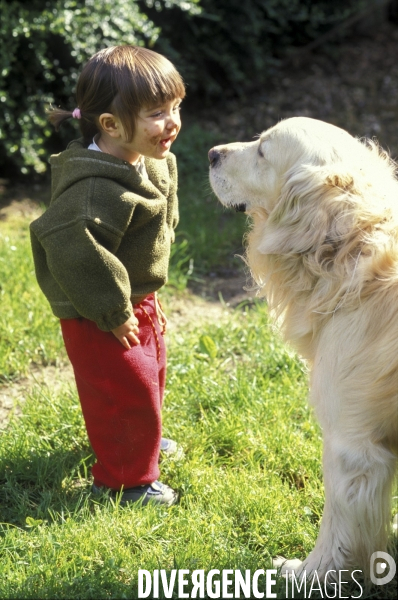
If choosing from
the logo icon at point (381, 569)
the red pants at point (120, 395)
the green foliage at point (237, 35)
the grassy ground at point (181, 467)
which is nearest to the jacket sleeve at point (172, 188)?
the red pants at point (120, 395)

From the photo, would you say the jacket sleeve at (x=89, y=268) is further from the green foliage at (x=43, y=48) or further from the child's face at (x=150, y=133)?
the green foliage at (x=43, y=48)

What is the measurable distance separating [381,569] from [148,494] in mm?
945

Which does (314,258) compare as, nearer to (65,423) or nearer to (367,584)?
(367,584)

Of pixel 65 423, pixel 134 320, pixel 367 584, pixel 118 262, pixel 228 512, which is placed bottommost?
pixel 65 423

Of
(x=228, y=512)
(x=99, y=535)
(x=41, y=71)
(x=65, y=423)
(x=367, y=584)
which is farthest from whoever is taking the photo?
(x=41, y=71)

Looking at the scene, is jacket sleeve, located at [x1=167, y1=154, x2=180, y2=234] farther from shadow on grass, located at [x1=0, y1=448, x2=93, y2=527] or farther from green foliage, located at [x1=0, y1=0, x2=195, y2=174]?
green foliage, located at [x1=0, y1=0, x2=195, y2=174]

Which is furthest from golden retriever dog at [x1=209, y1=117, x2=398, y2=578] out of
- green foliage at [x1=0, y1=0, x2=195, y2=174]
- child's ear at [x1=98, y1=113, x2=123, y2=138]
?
green foliage at [x1=0, y1=0, x2=195, y2=174]

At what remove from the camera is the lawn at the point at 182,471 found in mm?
2475

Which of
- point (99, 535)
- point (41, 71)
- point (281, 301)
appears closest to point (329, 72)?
point (41, 71)

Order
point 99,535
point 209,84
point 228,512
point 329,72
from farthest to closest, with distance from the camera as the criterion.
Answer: point 329,72, point 209,84, point 228,512, point 99,535

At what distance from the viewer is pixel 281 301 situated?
8.83 feet

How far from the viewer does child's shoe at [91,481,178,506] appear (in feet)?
9.32

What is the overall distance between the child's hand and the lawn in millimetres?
643

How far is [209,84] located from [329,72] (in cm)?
160
